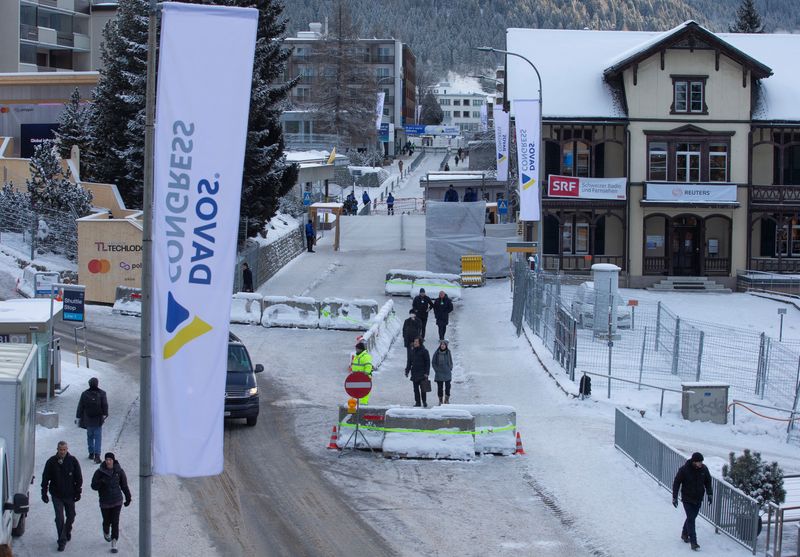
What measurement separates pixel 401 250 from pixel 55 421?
30.6 meters

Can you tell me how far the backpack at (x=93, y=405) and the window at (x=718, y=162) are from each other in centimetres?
3408

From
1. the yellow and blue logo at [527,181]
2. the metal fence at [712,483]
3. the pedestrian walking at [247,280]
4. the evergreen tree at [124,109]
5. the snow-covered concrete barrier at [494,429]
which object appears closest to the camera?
the metal fence at [712,483]

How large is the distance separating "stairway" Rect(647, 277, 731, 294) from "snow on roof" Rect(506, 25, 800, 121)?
279 inches

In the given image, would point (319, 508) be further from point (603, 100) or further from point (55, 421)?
point (603, 100)

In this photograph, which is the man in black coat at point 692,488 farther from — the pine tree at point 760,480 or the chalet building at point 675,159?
the chalet building at point 675,159

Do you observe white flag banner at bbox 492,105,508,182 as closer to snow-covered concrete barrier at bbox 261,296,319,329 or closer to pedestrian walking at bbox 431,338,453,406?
snow-covered concrete barrier at bbox 261,296,319,329

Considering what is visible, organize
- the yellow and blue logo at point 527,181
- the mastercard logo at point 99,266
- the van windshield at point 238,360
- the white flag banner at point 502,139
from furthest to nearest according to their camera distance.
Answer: the white flag banner at point 502,139
the yellow and blue logo at point 527,181
the mastercard logo at point 99,266
the van windshield at point 238,360

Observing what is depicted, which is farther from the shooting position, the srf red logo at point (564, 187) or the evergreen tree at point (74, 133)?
the evergreen tree at point (74, 133)

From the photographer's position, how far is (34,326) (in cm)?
2092

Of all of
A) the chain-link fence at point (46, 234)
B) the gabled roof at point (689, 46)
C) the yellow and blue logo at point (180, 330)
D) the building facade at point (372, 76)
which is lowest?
the yellow and blue logo at point (180, 330)

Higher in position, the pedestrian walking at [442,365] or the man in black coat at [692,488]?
the pedestrian walking at [442,365]

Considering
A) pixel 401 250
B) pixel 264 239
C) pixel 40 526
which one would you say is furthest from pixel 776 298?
→ pixel 40 526

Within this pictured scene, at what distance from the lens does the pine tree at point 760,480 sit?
571 inches

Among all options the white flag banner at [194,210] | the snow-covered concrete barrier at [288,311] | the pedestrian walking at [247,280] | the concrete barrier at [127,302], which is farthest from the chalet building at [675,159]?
the white flag banner at [194,210]
